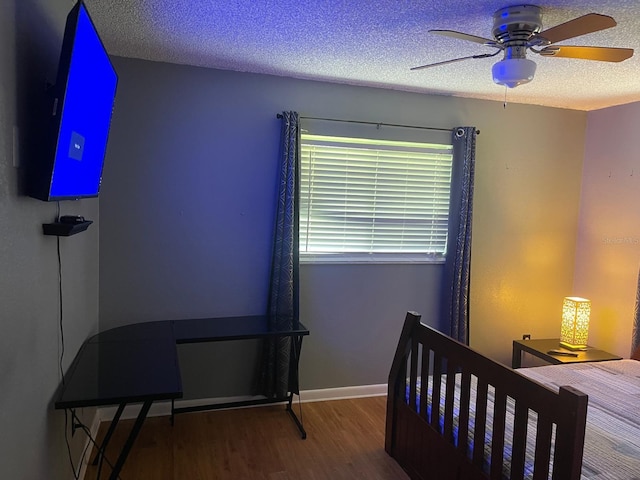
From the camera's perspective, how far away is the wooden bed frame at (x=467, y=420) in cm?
153

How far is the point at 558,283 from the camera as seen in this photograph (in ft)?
13.1

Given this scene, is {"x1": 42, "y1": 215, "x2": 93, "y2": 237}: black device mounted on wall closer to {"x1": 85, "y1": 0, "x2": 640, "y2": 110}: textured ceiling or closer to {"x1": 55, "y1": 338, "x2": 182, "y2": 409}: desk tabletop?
{"x1": 55, "y1": 338, "x2": 182, "y2": 409}: desk tabletop

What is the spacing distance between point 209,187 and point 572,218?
3.16 metres

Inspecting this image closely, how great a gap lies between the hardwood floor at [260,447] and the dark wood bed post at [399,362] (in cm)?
13

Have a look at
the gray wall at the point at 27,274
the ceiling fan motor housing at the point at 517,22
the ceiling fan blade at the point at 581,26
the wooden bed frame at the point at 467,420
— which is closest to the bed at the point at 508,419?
the wooden bed frame at the point at 467,420

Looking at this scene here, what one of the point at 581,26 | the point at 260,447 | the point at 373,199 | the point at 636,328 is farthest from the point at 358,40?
the point at 636,328

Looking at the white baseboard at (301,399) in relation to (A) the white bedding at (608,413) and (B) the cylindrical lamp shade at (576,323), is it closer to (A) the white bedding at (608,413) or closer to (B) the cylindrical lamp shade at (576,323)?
(A) the white bedding at (608,413)

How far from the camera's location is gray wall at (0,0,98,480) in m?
1.26

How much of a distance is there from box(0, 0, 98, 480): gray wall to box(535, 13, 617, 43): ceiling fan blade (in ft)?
6.34

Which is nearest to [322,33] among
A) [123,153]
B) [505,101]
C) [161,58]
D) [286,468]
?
[161,58]

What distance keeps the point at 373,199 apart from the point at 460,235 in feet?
2.45

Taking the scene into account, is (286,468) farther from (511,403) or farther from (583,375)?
(583,375)

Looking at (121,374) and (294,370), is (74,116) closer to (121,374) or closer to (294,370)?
(121,374)

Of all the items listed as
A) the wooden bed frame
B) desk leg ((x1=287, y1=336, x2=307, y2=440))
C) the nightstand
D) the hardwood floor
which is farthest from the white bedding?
desk leg ((x1=287, y1=336, x2=307, y2=440))
